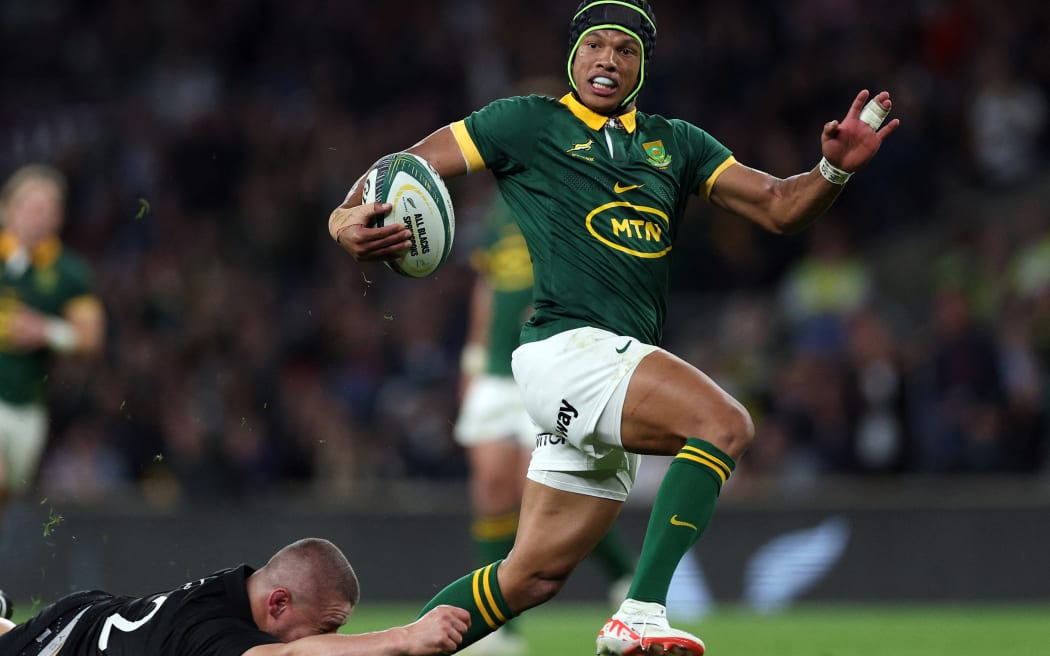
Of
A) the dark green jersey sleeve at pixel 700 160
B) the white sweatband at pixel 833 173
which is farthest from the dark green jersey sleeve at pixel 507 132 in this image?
the white sweatband at pixel 833 173

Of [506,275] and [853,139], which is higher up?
[853,139]

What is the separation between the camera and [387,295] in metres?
14.5

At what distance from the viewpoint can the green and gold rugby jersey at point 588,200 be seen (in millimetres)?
5484

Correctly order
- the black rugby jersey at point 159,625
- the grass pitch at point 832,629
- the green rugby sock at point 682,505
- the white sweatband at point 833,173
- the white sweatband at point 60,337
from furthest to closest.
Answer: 1. the white sweatband at point 60,337
2. the grass pitch at point 832,629
3. the white sweatband at point 833,173
4. the green rugby sock at point 682,505
5. the black rugby jersey at point 159,625

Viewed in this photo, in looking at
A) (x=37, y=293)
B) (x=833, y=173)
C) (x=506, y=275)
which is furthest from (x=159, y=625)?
(x=37, y=293)

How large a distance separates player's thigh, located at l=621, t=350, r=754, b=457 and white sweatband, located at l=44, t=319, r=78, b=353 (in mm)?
5095

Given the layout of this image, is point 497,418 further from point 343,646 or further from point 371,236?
point 343,646

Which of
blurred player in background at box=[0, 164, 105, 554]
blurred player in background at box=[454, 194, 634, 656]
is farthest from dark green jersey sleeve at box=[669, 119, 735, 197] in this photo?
blurred player in background at box=[0, 164, 105, 554]

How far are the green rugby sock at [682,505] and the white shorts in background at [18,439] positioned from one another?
5342 mm

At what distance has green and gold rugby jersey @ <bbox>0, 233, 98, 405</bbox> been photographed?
9531 millimetres

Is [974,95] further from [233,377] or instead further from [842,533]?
[233,377]

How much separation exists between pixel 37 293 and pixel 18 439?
0.90 meters

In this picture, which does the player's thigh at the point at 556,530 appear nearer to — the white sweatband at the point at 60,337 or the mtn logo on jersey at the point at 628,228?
the mtn logo on jersey at the point at 628,228

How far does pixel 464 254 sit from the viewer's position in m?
14.1
